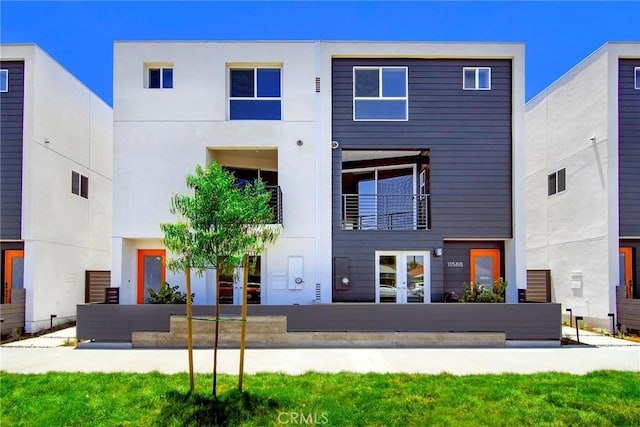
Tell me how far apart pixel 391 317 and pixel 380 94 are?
623 cm

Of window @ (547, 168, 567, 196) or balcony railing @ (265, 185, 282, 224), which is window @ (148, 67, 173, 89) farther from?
window @ (547, 168, 567, 196)

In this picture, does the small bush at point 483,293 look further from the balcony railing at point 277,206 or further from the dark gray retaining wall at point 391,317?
the balcony railing at point 277,206

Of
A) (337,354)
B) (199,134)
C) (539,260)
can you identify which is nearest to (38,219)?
(199,134)

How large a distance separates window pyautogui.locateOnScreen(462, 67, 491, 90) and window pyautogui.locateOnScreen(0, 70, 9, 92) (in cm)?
1305

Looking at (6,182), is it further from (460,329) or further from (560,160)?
(560,160)

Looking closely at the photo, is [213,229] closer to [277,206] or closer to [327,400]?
[327,400]

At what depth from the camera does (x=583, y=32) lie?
1288 centimetres

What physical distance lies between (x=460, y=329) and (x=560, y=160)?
755 centimetres

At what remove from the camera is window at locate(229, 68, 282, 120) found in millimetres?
12414

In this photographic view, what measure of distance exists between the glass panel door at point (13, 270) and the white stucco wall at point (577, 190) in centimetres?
1664

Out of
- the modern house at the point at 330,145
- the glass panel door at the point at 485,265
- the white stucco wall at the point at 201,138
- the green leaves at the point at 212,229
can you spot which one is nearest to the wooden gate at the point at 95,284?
the modern house at the point at 330,145

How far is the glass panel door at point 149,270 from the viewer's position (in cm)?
1270

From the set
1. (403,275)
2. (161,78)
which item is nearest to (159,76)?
(161,78)

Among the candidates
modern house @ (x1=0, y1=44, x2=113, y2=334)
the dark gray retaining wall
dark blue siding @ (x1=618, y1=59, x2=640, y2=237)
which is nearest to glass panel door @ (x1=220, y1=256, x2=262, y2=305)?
the dark gray retaining wall
